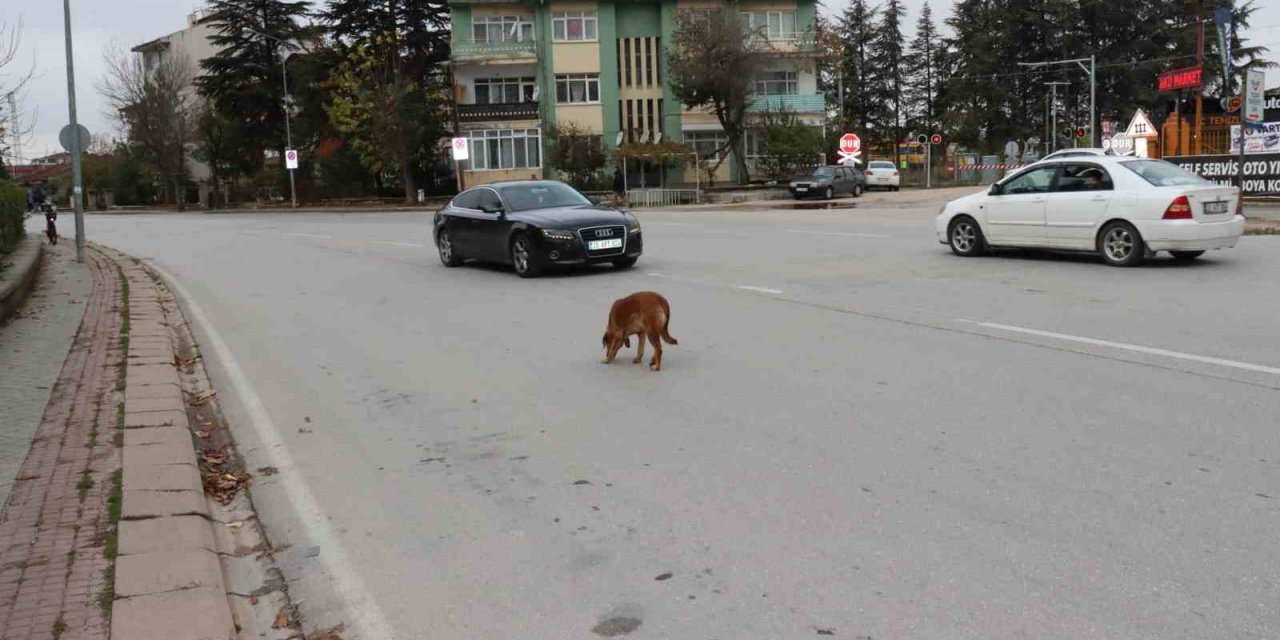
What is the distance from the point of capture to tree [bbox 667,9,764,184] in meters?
51.0

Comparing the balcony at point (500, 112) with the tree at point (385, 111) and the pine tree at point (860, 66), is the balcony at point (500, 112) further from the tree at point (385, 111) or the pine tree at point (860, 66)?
the pine tree at point (860, 66)

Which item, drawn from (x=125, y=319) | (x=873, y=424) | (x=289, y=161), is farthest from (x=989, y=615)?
(x=289, y=161)

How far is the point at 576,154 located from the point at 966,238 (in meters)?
39.2

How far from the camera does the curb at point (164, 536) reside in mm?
3820

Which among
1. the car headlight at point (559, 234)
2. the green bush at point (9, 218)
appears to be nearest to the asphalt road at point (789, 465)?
the car headlight at point (559, 234)

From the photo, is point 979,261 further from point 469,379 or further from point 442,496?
point 442,496

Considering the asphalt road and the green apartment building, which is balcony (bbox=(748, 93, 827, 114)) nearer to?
the green apartment building

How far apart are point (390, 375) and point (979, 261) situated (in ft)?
31.2

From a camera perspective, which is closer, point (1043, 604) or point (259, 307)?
point (1043, 604)

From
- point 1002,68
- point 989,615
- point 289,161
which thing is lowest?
point 989,615

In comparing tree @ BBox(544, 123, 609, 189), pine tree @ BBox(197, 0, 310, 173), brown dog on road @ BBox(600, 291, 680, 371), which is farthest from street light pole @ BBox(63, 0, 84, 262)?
pine tree @ BBox(197, 0, 310, 173)

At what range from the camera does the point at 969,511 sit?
4.71m

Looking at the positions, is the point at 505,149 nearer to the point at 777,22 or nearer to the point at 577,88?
the point at 577,88

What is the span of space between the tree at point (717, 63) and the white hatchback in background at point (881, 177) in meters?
6.90
